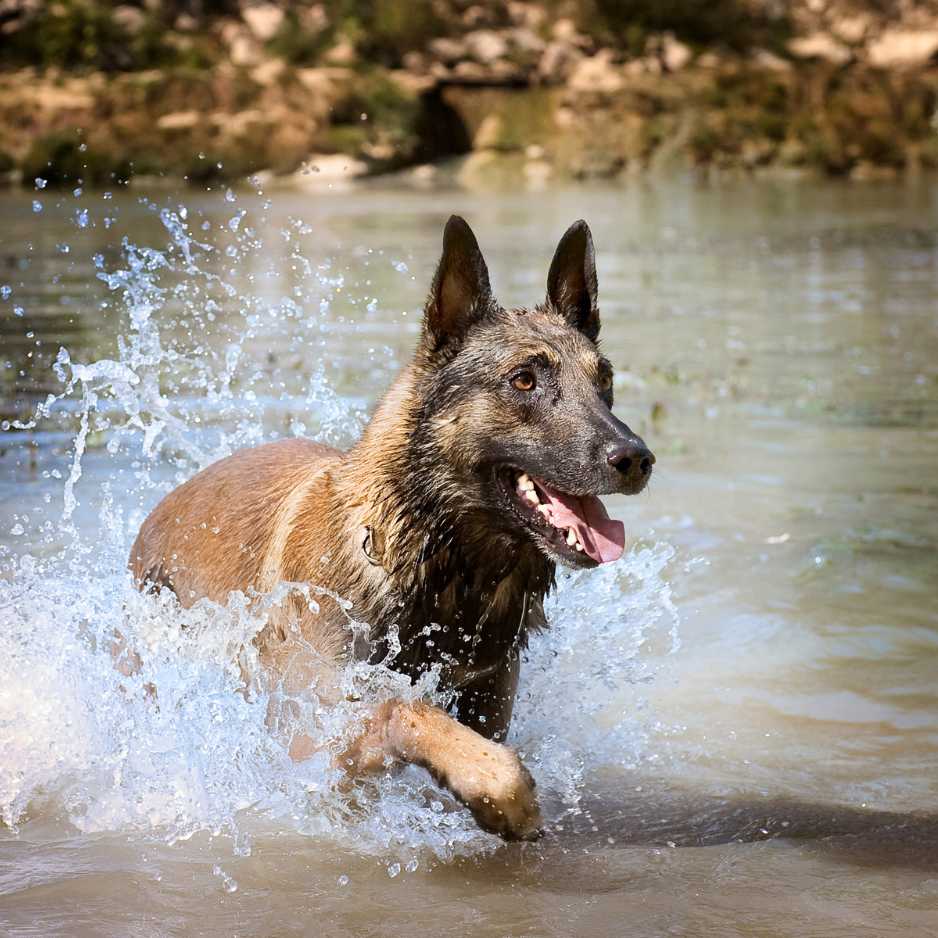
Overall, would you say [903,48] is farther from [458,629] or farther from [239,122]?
[458,629]

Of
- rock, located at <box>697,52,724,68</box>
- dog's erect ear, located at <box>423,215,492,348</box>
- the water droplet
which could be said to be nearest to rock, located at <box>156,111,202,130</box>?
rock, located at <box>697,52,724,68</box>

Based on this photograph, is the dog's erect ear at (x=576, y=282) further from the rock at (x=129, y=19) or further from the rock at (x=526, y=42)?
the rock at (x=129, y=19)

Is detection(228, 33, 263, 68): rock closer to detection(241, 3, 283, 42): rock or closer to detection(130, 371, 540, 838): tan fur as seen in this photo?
detection(241, 3, 283, 42): rock

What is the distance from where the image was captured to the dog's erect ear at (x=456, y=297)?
4.98 metres

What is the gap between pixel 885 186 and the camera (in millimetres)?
36500

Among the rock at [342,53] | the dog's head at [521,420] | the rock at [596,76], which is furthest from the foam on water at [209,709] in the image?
the rock at [342,53]

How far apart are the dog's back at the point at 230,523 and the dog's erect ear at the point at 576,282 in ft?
3.23

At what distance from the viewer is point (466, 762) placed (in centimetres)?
436

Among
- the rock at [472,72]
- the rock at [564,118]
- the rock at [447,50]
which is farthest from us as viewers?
the rock at [447,50]

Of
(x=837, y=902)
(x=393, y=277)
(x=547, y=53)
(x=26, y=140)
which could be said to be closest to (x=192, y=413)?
(x=837, y=902)

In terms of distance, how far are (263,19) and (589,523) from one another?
52.1 m

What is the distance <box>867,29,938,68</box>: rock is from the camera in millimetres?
49156

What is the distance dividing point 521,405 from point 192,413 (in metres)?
6.00

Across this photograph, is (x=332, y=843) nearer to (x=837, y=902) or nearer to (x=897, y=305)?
(x=837, y=902)
